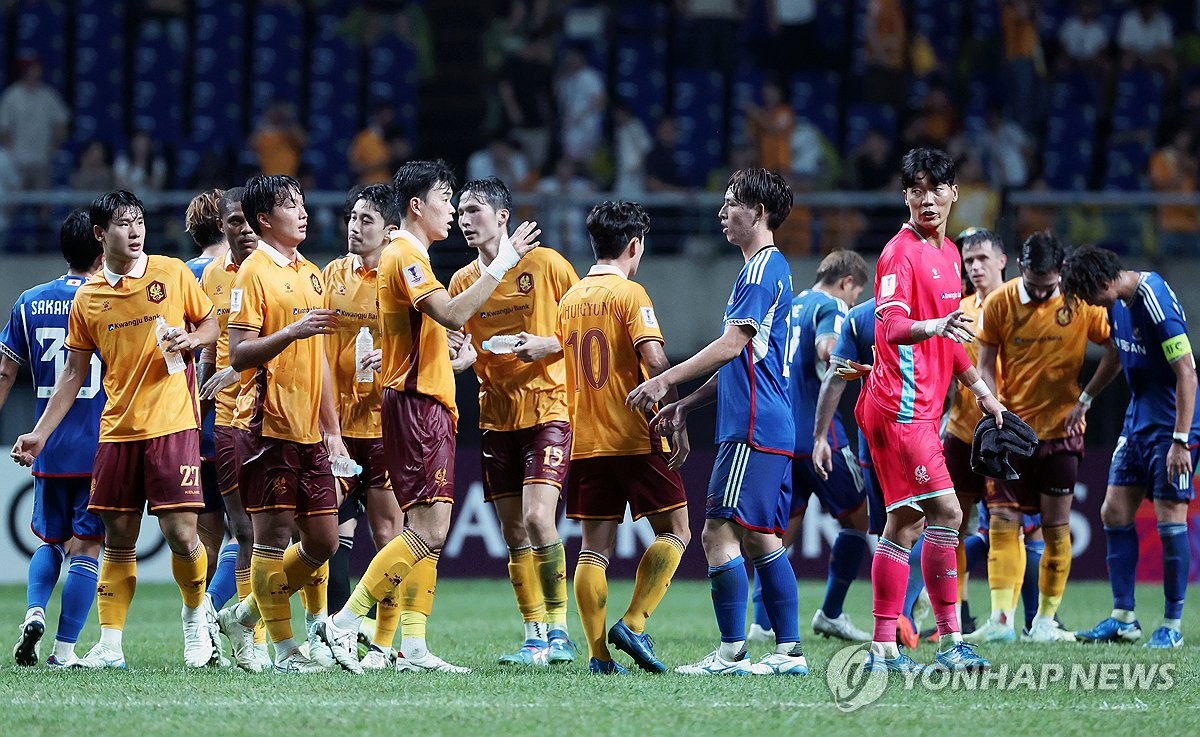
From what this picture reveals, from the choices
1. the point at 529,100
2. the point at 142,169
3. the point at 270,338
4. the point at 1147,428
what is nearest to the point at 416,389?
the point at 270,338

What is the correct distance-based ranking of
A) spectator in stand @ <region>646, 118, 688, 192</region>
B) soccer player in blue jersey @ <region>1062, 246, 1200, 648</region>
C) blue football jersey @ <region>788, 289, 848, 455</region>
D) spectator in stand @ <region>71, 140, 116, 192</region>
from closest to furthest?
soccer player in blue jersey @ <region>1062, 246, 1200, 648</region> < blue football jersey @ <region>788, 289, 848, 455</region> < spectator in stand @ <region>71, 140, 116, 192</region> < spectator in stand @ <region>646, 118, 688, 192</region>

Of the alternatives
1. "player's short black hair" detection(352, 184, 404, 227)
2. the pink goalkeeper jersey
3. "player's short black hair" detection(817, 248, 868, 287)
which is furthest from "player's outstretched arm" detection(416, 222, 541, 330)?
"player's short black hair" detection(817, 248, 868, 287)

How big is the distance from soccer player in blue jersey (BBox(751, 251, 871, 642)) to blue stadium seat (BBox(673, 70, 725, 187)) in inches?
362

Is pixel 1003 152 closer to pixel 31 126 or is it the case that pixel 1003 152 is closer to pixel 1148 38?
pixel 1148 38

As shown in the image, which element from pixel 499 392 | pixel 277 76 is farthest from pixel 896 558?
pixel 277 76

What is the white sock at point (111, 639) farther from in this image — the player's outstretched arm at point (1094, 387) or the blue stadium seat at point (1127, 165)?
the blue stadium seat at point (1127, 165)

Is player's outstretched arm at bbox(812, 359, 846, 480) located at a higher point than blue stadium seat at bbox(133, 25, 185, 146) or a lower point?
lower

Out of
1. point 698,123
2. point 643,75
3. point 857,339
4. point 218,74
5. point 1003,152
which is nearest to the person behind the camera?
point 857,339

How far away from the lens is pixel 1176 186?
55.8 ft

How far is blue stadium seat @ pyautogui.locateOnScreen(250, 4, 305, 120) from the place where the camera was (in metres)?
19.1

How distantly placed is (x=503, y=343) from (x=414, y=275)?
2.36 feet

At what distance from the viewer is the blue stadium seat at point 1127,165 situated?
1802cm

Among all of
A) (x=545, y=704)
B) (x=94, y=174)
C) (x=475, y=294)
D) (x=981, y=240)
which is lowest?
(x=545, y=704)

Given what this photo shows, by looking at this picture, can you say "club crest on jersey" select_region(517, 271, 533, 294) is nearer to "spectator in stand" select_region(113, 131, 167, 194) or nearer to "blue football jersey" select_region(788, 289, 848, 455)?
"blue football jersey" select_region(788, 289, 848, 455)
